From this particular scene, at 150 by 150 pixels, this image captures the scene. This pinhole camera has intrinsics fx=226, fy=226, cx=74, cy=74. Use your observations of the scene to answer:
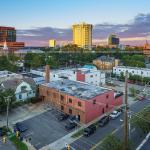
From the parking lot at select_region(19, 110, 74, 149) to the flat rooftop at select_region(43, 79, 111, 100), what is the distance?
250 inches

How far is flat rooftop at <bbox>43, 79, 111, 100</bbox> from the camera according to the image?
49.1 m

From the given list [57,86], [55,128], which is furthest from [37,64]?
[55,128]

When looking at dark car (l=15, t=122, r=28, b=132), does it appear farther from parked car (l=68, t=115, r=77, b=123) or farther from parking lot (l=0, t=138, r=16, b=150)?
parked car (l=68, t=115, r=77, b=123)

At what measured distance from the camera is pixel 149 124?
35.7 m

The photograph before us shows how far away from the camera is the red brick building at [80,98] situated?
46800mm

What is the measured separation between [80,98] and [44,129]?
969 cm

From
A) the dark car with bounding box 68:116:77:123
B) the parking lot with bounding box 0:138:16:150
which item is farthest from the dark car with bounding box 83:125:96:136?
the parking lot with bounding box 0:138:16:150

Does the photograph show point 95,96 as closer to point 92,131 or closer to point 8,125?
point 92,131

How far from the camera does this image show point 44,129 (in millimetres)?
43000

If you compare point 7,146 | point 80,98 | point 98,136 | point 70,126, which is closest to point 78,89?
point 80,98

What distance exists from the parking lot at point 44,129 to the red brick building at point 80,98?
3.78 m

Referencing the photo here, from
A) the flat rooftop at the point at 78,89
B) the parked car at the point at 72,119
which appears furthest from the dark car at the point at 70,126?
the flat rooftop at the point at 78,89

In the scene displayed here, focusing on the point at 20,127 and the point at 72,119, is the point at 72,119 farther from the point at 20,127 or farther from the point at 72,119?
Result: the point at 20,127

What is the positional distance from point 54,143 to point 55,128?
19.5 feet
